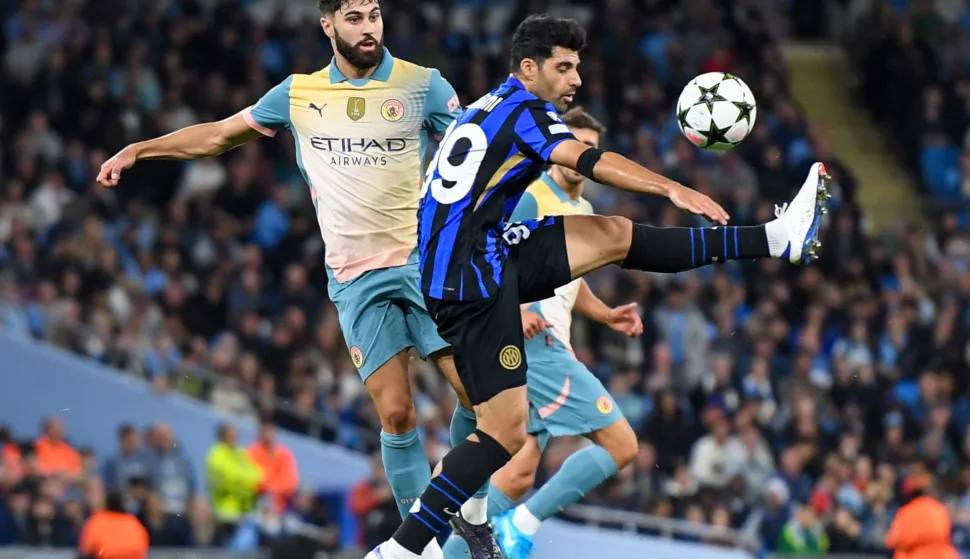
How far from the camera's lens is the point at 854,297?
61.1ft

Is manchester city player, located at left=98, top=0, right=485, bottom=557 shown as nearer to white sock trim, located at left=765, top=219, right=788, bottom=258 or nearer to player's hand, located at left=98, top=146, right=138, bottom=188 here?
player's hand, located at left=98, top=146, right=138, bottom=188

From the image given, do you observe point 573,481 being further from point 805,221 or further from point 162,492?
point 162,492

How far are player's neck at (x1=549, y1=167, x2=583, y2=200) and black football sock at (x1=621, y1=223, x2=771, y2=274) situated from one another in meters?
1.70

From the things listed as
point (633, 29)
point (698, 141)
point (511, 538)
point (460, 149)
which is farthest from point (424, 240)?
point (633, 29)

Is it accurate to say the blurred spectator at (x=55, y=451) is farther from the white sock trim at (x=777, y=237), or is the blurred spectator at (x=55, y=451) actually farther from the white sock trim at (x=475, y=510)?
the white sock trim at (x=777, y=237)

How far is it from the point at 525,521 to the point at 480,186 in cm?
249

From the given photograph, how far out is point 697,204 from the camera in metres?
6.76

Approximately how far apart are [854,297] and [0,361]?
30.7 ft

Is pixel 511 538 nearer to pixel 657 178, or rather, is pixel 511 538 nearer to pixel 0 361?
pixel 657 178

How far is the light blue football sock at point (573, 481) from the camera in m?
9.09

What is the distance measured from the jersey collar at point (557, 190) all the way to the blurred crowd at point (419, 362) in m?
5.16

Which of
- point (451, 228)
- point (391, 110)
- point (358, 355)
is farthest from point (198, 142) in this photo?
point (451, 228)

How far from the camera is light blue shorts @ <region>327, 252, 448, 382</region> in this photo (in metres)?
7.95

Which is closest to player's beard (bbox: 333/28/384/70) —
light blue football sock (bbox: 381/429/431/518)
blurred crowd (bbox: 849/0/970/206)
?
A: light blue football sock (bbox: 381/429/431/518)
